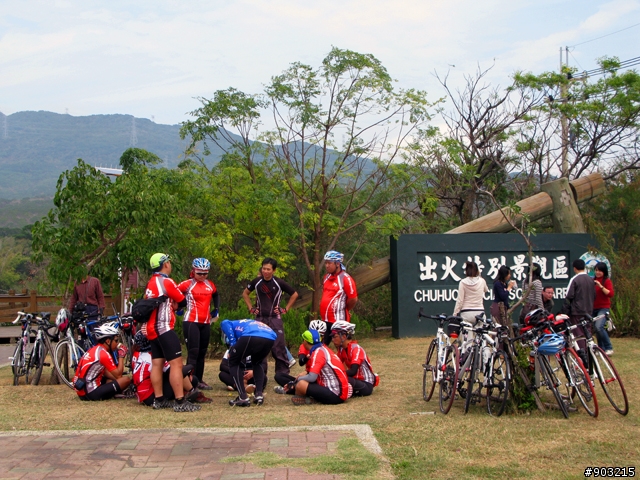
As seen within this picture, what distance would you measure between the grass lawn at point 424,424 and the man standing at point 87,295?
1.17 m

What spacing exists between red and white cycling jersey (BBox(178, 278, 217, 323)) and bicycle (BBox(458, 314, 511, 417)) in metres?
3.18

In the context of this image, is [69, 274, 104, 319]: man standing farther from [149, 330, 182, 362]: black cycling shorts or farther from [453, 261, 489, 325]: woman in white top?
[453, 261, 489, 325]: woman in white top

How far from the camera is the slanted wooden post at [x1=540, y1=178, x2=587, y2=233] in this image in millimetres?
17188

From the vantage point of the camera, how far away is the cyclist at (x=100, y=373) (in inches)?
323

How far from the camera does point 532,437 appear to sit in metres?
6.15

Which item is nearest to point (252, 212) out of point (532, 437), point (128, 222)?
point (128, 222)

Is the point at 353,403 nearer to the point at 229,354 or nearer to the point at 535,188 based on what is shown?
the point at 229,354

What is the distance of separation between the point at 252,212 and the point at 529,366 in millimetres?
7736

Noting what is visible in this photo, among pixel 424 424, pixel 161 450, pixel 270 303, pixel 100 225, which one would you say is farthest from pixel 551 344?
pixel 100 225

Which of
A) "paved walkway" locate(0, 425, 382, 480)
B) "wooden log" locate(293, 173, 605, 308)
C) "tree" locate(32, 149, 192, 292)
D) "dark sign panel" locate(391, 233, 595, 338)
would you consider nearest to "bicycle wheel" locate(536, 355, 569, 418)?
"paved walkway" locate(0, 425, 382, 480)

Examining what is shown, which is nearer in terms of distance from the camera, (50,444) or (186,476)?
(186,476)

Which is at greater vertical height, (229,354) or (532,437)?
(229,354)

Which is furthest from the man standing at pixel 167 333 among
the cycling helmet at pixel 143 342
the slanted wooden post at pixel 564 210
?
the slanted wooden post at pixel 564 210

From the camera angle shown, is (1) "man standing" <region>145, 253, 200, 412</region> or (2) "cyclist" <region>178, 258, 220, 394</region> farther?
(2) "cyclist" <region>178, 258, 220, 394</region>
